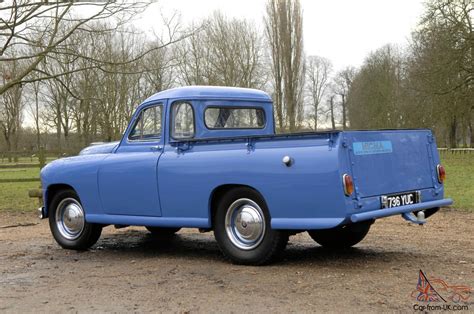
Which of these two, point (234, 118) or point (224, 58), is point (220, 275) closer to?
point (234, 118)

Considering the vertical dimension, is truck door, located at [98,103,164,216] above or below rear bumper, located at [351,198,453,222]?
above

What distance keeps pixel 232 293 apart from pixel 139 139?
9.71 feet

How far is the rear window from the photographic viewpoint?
7379 mm

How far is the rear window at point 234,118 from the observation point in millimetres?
7379

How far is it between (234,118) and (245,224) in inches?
73.4

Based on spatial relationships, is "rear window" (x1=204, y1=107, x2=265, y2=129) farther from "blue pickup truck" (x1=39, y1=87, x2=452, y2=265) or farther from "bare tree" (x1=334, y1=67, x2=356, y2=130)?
"bare tree" (x1=334, y1=67, x2=356, y2=130)

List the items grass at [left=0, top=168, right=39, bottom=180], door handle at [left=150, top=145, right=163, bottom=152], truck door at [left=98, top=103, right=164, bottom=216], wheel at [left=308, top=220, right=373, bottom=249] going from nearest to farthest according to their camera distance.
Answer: truck door at [left=98, top=103, right=164, bottom=216]
door handle at [left=150, top=145, right=163, bottom=152]
wheel at [left=308, top=220, right=373, bottom=249]
grass at [left=0, top=168, right=39, bottom=180]

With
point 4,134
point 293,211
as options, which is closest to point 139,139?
point 293,211

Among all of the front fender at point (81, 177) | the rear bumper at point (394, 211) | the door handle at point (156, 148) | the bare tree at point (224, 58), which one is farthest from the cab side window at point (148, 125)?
the bare tree at point (224, 58)

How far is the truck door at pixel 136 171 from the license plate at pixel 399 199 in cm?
253

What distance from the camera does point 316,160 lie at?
553cm

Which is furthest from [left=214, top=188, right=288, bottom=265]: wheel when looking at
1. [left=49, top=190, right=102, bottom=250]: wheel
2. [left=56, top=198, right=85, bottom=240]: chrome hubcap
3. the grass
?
the grass

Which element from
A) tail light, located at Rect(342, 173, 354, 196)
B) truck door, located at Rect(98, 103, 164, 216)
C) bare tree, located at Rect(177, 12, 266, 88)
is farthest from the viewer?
bare tree, located at Rect(177, 12, 266, 88)

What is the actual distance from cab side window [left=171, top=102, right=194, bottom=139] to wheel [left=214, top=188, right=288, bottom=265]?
1.14 m
